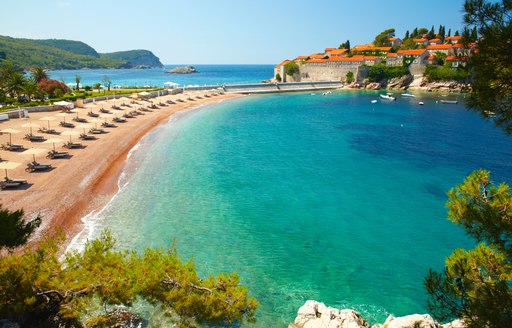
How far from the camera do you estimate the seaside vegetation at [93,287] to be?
9.50 metres

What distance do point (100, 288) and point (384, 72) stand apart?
4672 inches

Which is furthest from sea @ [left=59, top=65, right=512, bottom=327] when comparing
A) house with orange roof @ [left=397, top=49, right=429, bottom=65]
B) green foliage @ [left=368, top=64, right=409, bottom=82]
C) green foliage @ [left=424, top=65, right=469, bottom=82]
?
green foliage @ [left=368, top=64, right=409, bottom=82]

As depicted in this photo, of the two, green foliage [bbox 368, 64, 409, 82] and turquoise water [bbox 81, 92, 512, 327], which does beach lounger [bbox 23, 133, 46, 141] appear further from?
green foliage [bbox 368, 64, 409, 82]

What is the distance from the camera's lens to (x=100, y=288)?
9906 mm

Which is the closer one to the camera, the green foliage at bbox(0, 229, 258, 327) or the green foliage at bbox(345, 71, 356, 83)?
the green foliage at bbox(0, 229, 258, 327)

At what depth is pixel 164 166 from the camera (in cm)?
3306

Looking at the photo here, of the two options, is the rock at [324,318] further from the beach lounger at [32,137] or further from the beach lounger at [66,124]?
the beach lounger at [66,124]

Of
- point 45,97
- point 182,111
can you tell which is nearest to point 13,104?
point 45,97

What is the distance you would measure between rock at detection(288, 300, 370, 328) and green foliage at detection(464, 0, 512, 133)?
27.4ft

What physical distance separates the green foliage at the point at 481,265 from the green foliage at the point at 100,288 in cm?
639

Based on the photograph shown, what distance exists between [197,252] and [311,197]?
1146 cm

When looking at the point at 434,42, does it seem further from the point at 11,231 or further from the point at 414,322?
the point at 11,231

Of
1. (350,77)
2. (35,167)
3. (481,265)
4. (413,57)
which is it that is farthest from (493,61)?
(350,77)

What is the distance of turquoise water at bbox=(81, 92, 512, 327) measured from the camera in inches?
643
